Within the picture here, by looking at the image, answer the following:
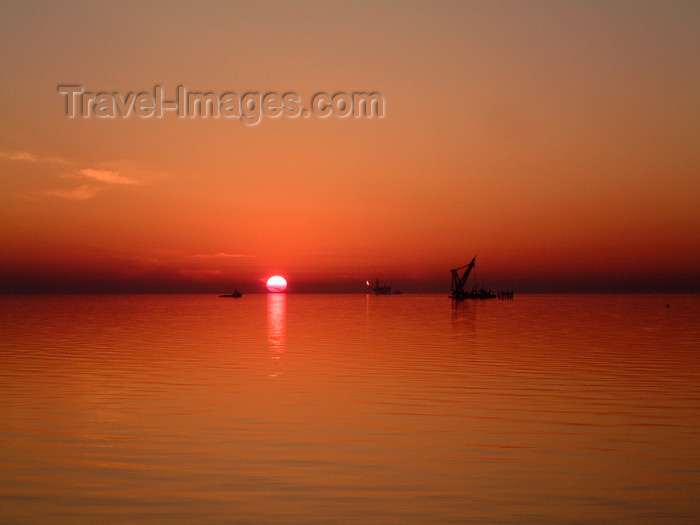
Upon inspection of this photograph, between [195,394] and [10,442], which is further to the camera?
[195,394]

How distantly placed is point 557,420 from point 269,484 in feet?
32.0

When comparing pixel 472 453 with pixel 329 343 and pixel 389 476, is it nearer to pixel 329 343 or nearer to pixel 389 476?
pixel 389 476

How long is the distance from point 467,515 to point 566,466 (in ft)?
13.1

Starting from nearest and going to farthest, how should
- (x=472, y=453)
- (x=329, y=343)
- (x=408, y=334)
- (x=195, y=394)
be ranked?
(x=472, y=453) → (x=195, y=394) → (x=329, y=343) → (x=408, y=334)

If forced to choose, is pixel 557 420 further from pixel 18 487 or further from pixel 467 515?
pixel 18 487

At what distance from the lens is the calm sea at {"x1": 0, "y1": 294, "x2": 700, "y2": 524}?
11766mm

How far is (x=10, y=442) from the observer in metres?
16.2

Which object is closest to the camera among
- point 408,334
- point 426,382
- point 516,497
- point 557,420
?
point 516,497

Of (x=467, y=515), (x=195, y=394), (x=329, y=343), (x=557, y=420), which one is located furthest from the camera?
(x=329, y=343)

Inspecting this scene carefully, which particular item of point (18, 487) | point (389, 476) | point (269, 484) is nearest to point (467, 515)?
point (389, 476)

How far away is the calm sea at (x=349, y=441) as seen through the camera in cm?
1177

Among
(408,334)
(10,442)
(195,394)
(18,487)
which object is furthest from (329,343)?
(18,487)

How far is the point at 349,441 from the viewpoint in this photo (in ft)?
54.7

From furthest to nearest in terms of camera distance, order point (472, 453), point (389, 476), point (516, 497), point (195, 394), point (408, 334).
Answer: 1. point (408, 334)
2. point (195, 394)
3. point (472, 453)
4. point (389, 476)
5. point (516, 497)
